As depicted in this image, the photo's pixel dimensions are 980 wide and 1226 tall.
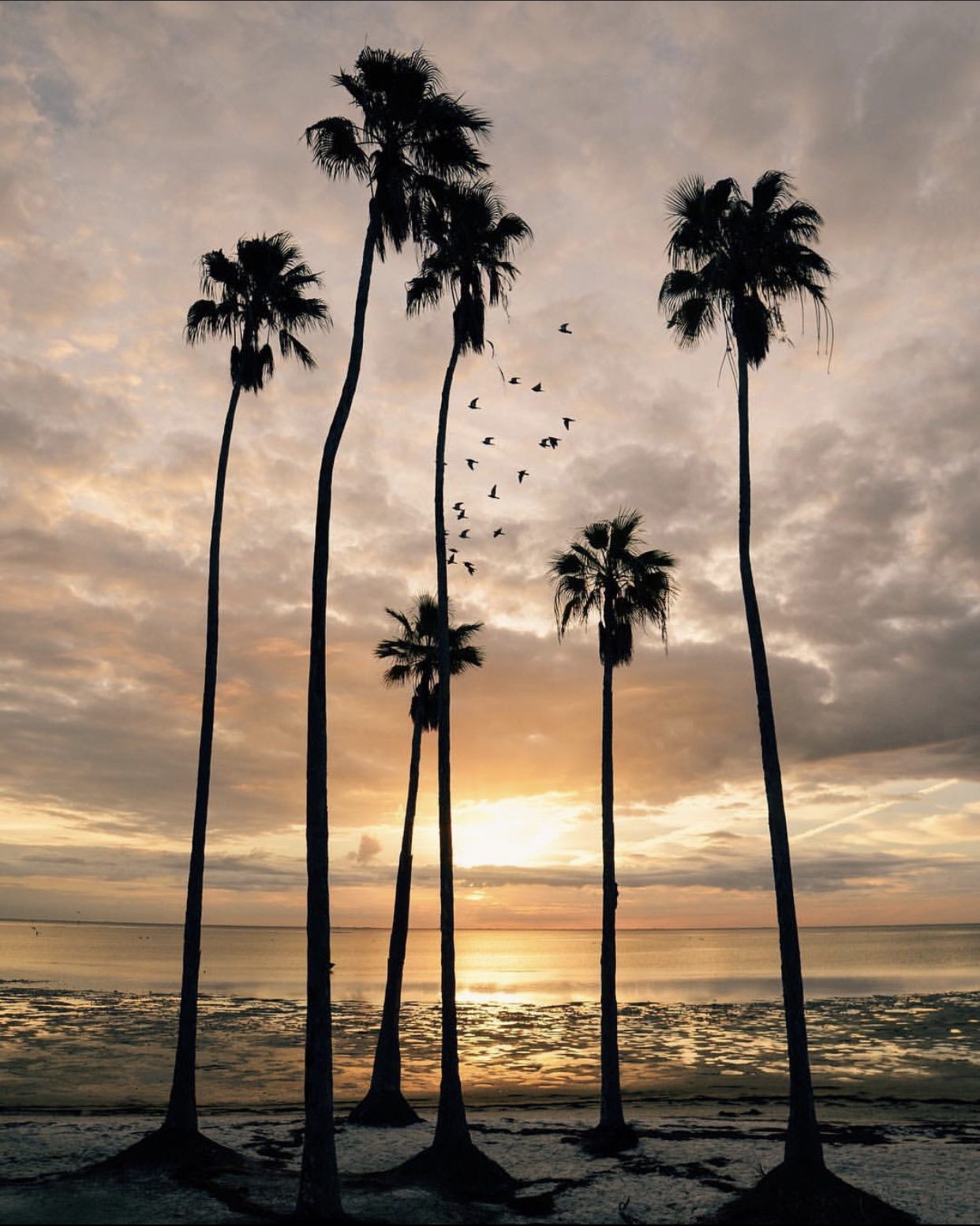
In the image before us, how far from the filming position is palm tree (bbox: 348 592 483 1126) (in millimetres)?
27359

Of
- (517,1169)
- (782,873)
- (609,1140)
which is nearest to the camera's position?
(782,873)

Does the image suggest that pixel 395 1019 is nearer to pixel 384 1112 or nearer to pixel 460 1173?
pixel 384 1112

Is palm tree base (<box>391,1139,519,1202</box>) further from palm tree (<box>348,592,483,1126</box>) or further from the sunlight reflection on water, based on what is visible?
the sunlight reflection on water

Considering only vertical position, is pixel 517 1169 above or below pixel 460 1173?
below

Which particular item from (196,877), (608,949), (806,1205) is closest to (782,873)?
(806,1205)

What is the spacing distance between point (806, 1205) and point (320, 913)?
388 inches

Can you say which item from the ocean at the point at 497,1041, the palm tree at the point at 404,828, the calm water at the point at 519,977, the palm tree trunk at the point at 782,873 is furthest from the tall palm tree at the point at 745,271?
the calm water at the point at 519,977

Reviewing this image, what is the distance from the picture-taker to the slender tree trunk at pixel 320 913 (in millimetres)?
15469

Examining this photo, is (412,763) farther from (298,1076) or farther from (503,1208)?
(298,1076)

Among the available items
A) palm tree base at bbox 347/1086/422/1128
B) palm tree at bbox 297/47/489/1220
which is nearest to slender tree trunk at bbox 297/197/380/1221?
palm tree at bbox 297/47/489/1220

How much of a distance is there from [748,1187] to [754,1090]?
20360 mm

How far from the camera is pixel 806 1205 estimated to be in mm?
16812

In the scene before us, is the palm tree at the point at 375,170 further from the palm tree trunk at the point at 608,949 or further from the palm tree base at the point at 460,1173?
the palm tree trunk at the point at 608,949

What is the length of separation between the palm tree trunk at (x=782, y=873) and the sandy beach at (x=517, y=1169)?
2.12 m
